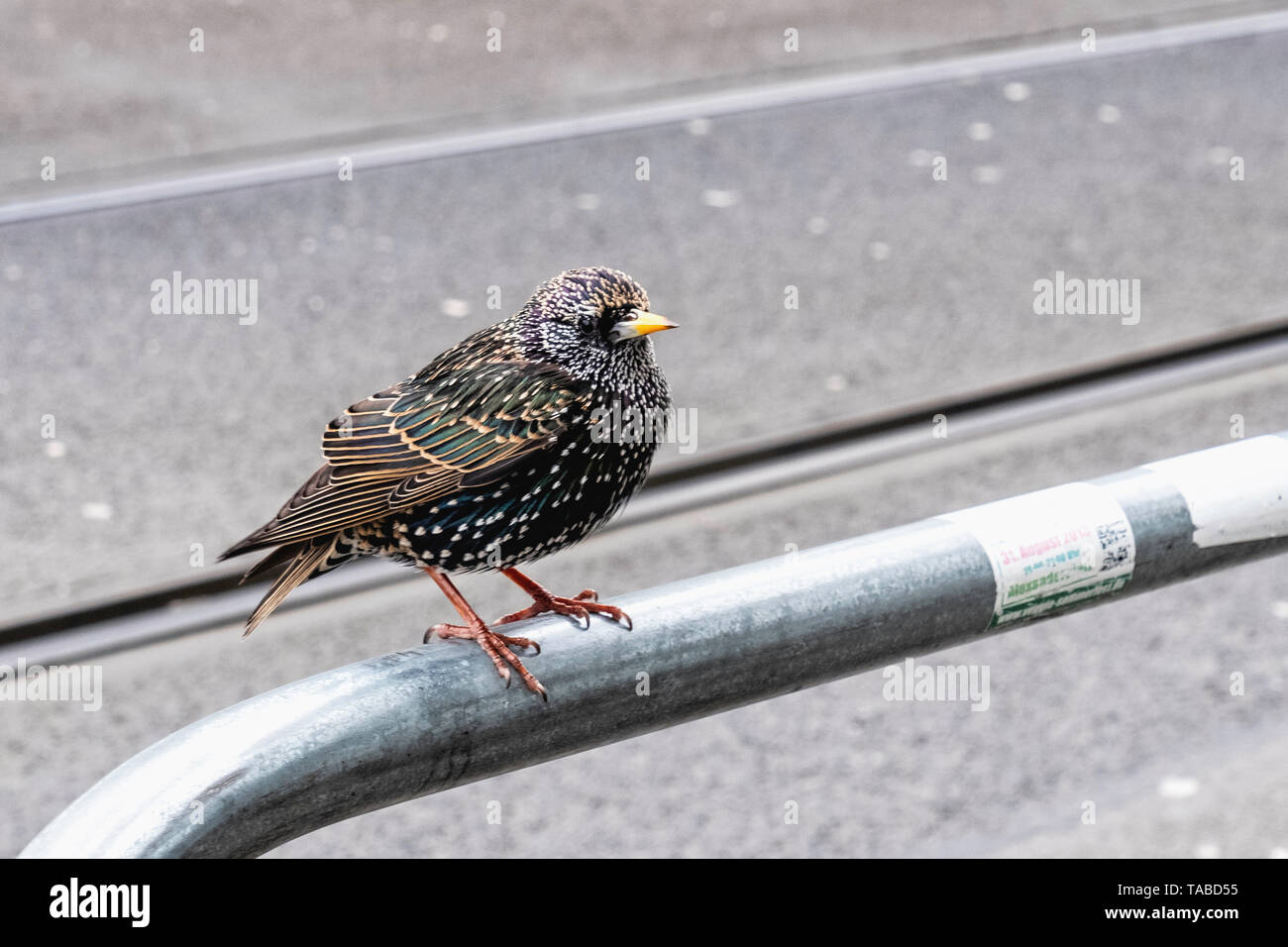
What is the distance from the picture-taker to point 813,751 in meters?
3.95

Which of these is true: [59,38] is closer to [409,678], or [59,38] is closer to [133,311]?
[133,311]

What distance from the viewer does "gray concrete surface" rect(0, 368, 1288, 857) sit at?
12.0ft

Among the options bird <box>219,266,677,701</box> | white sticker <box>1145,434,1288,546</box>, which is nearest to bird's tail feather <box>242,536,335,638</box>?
bird <box>219,266,677,701</box>

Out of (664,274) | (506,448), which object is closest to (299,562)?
(506,448)

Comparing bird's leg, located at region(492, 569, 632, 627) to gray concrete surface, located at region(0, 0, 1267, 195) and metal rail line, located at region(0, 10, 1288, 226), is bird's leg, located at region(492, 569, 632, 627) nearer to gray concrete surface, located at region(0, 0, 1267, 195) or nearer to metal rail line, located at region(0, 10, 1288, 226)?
metal rail line, located at region(0, 10, 1288, 226)

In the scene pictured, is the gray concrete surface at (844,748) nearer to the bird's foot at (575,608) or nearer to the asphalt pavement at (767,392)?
the asphalt pavement at (767,392)

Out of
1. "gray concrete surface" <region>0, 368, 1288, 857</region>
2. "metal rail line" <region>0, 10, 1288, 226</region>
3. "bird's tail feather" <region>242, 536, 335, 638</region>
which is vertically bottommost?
"gray concrete surface" <region>0, 368, 1288, 857</region>

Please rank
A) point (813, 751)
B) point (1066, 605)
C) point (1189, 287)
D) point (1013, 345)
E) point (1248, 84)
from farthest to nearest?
1. point (1248, 84)
2. point (1189, 287)
3. point (1013, 345)
4. point (813, 751)
5. point (1066, 605)

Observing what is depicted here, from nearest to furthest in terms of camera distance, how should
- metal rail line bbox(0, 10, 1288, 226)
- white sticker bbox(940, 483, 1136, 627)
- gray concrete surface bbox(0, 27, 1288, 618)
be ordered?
white sticker bbox(940, 483, 1136, 627)
gray concrete surface bbox(0, 27, 1288, 618)
metal rail line bbox(0, 10, 1288, 226)

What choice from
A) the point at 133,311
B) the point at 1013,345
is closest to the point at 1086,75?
the point at 1013,345

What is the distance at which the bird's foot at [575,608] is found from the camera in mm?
1365

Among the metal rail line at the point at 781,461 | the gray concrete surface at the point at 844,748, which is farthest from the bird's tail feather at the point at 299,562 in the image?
the metal rail line at the point at 781,461

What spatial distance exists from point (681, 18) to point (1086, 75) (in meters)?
2.54

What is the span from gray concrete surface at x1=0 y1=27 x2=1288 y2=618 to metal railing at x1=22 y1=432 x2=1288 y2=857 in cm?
343
